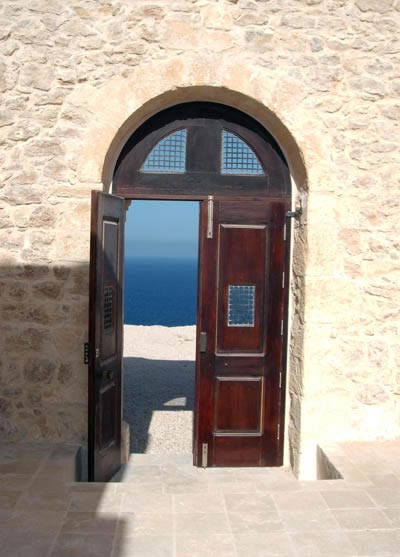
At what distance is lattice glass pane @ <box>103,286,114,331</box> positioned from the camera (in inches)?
171

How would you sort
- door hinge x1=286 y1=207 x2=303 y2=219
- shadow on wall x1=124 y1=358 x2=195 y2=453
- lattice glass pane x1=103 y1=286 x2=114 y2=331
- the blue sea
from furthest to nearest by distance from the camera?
the blue sea → shadow on wall x1=124 y1=358 x2=195 y2=453 → door hinge x1=286 y1=207 x2=303 y2=219 → lattice glass pane x1=103 y1=286 x2=114 y2=331

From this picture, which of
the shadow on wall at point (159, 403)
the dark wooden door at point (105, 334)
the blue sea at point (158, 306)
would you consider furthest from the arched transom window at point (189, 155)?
the blue sea at point (158, 306)

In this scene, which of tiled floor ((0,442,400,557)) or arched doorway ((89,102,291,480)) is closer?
tiled floor ((0,442,400,557))

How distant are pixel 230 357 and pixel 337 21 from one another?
2938 millimetres

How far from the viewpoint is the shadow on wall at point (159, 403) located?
621cm

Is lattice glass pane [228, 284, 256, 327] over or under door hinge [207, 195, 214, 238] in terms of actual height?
under

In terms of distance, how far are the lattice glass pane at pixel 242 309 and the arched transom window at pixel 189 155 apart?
35.0 inches

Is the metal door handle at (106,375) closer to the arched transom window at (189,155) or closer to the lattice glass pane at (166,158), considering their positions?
the arched transom window at (189,155)

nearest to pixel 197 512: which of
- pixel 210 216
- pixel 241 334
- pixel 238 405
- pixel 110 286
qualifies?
pixel 238 405

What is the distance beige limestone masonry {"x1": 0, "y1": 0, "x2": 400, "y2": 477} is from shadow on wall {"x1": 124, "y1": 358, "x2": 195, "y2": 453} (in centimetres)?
182

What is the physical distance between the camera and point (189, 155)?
15.8ft

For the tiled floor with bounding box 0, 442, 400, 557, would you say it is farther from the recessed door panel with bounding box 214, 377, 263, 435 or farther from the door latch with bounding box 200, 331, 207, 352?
the door latch with bounding box 200, 331, 207, 352

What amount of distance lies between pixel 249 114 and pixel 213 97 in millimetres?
348

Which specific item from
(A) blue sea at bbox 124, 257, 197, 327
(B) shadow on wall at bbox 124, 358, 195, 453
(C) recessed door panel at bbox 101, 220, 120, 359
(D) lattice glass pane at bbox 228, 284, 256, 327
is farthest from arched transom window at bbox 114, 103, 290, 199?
(A) blue sea at bbox 124, 257, 197, 327
